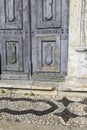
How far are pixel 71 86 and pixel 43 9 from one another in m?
1.67

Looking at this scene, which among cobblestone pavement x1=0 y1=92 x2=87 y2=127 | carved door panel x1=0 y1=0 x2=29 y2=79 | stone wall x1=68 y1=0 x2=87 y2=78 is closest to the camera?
cobblestone pavement x1=0 y1=92 x2=87 y2=127

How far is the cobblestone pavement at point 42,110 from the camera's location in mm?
4113

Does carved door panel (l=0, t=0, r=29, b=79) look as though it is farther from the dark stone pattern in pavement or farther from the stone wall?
the stone wall

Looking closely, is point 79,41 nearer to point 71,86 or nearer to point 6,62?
point 71,86

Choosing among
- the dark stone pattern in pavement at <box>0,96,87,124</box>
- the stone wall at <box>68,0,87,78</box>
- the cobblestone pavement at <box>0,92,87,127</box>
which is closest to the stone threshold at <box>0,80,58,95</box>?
the cobblestone pavement at <box>0,92,87,127</box>

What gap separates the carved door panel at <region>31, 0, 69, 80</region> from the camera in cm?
530

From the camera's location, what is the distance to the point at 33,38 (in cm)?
552

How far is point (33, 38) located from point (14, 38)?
406 mm

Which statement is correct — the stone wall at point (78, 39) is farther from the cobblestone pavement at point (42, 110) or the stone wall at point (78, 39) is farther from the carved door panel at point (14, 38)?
the carved door panel at point (14, 38)

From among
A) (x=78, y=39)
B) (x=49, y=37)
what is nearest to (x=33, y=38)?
(x=49, y=37)

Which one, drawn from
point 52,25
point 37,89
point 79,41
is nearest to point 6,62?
point 37,89

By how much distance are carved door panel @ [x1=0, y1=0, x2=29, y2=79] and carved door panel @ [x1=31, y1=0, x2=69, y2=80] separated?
A: 168 mm

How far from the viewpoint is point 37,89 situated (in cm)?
532

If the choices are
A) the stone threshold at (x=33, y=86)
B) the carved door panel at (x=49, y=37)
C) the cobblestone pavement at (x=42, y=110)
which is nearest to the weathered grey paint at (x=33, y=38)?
the carved door panel at (x=49, y=37)
